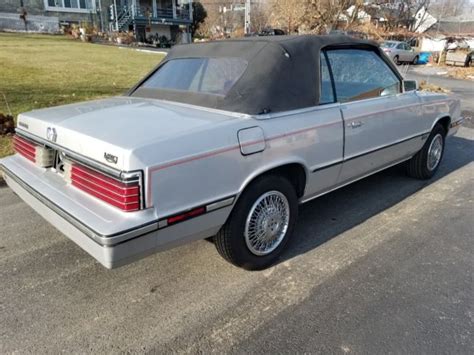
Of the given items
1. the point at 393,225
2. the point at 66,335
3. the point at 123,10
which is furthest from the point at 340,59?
the point at 123,10

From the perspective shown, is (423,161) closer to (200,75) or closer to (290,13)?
(200,75)

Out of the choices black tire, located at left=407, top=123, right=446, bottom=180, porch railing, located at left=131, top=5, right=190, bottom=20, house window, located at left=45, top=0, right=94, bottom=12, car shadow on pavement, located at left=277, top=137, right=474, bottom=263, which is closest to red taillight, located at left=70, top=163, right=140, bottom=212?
car shadow on pavement, located at left=277, top=137, right=474, bottom=263

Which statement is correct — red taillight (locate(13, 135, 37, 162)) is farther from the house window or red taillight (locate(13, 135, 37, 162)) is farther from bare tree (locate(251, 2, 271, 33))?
bare tree (locate(251, 2, 271, 33))

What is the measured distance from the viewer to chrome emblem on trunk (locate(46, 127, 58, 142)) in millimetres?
2644

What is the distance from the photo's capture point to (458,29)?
47.4m

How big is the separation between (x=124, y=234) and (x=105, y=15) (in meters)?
43.2

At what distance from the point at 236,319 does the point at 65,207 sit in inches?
49.8

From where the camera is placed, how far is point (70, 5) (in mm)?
38219

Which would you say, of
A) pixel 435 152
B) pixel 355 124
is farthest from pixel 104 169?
pixel 435 152

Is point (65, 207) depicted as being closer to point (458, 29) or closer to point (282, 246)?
point (282, 246)

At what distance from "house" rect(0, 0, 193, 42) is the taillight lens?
39151mm

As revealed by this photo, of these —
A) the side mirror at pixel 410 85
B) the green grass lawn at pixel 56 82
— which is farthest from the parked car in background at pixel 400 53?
the side mirror at pixel 410 85

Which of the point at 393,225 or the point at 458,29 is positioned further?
the point at 458,29

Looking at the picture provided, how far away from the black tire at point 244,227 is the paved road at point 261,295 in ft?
0.39
